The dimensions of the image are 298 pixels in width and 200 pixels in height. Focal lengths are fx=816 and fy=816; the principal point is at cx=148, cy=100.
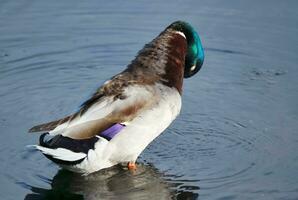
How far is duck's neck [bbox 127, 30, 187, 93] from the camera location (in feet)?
19.9

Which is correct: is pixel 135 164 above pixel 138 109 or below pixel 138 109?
below

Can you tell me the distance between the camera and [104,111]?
568 cm

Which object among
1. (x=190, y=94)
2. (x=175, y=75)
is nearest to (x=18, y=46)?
(x=190, y=94)

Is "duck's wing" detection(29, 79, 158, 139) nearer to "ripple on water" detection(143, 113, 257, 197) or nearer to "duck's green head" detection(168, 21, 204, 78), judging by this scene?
"ripple on water" detection(143, 113, 257, 197)

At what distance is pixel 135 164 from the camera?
6.15m

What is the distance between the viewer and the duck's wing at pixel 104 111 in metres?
5.56

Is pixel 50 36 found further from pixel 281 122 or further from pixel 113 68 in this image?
pixel 281 122

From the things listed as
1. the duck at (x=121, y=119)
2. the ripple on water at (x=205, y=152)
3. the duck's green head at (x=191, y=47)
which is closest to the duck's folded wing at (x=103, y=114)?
the duck at (x=121, y=119)

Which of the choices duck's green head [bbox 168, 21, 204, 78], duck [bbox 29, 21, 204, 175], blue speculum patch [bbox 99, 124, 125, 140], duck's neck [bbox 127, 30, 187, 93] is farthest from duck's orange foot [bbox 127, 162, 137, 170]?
duck's green head [bbox 168, 21, 204, 78]

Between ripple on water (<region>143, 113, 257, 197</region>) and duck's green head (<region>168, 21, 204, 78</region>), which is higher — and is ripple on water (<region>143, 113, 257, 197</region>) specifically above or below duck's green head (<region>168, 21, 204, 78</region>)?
below

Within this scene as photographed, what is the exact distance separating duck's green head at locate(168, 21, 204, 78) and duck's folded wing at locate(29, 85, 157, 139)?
830mm

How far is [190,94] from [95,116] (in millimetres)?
1800

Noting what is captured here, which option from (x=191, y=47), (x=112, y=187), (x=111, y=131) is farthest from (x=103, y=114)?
(x=191, y=47)

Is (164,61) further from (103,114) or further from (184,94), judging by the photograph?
(184,94)
